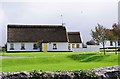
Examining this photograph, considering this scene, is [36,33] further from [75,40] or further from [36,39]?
[75,40]

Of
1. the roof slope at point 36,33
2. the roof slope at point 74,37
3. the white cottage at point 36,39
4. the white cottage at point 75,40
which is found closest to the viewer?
the white cottage at point 36,39

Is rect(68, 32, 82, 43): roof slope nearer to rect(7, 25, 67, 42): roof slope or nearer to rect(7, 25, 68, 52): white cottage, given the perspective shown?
rect(7, 25, 67, 42): roof slope

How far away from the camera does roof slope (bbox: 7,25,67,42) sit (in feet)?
238

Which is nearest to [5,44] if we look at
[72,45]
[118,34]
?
[72,45]

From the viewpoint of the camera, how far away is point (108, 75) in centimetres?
1672

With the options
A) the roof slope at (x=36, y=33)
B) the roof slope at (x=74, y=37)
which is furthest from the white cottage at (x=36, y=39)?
the roof slope at (x=74, y=37)

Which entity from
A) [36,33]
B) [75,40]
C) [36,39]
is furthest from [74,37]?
[36,39]

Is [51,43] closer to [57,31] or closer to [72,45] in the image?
Result: [57,31]

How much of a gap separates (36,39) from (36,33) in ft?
5.73

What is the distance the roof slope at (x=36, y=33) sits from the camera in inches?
2859

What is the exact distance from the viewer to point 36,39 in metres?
72.8

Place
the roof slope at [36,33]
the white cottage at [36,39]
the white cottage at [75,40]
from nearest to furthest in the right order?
the white cottage at [36,39] → the roof slope at [36,33] → the white cottage at [75,40]

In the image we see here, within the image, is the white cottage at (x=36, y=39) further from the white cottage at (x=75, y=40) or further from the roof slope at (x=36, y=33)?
the white cottage at (x=75, y=40)

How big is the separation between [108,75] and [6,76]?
4.90m
